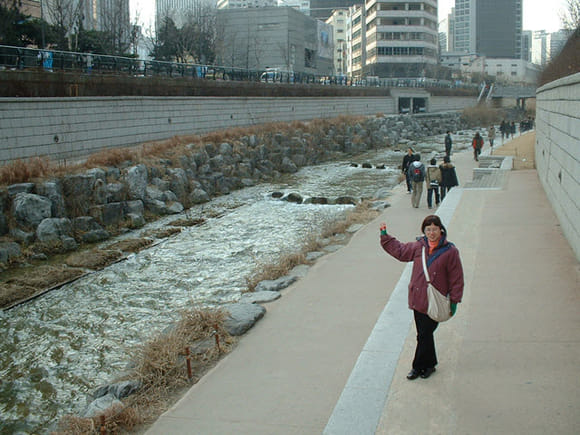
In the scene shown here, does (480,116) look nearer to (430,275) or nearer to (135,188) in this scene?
(135,188)

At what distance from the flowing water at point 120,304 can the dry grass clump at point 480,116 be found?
2291 inches

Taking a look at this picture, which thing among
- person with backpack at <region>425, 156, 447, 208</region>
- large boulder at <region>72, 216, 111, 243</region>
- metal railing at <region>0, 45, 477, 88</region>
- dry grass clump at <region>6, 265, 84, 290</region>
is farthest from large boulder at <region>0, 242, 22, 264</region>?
person with backpack at <region>425, 156, 447, 208</region>

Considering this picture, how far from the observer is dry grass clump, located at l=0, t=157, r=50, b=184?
55.3ft

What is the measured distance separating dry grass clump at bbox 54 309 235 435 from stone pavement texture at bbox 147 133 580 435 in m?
0.24

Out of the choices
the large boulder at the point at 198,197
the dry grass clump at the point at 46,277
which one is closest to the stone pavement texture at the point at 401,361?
the dry grass clump at the point at 46,277

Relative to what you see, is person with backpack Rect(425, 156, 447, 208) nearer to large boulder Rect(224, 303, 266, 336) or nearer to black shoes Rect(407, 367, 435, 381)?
large boulder Rect(224, 303, 266, 336)

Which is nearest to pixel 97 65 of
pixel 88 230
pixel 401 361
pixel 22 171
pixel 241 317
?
pixel 22 171

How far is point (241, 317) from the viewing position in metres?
8.89

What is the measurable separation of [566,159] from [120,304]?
9357 mm

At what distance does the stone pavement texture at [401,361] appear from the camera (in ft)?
18.1

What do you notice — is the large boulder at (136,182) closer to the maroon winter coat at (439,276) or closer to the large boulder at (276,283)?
the large boulder at (276,283)

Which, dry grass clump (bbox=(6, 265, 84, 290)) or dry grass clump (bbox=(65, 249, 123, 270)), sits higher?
dry grass clump (bbox=(65, 249, 123, 270))

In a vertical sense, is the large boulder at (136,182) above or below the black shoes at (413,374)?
above

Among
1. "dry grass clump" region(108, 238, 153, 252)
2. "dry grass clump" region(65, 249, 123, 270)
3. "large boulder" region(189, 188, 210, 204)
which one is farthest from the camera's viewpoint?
"large boulder" region(189, 188, 210, 204)
